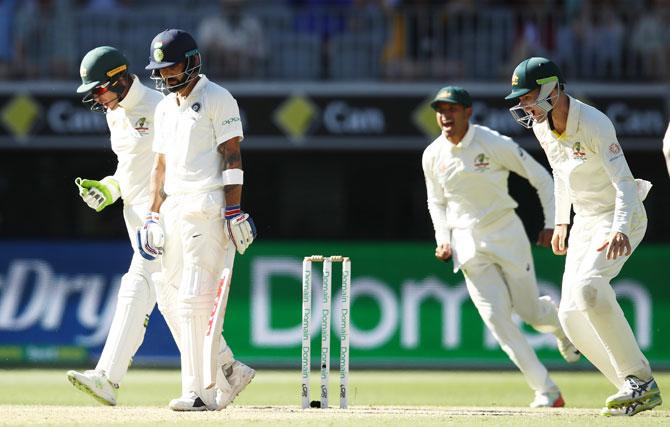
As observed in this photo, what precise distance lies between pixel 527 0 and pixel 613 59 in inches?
55.5

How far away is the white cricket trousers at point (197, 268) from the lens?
313 inches

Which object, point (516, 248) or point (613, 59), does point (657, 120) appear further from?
point (516, 248)

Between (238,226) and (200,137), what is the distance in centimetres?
57

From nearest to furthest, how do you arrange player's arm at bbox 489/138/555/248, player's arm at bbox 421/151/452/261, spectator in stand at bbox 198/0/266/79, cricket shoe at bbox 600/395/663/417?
cricket shoe at bbox 600/395/663/417
player's arm at bbox 489/138/555/248
player's arm at bbox 421/151/452/261
spectator in stand at bbox 198/0/266/79

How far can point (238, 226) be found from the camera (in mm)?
7828

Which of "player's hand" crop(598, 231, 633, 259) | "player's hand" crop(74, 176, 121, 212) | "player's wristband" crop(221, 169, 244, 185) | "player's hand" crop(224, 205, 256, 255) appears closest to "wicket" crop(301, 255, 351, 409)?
"player's hand" crop(224, 205, 256, 255)

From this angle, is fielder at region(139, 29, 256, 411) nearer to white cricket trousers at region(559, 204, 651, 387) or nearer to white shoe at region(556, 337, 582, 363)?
white cricket trousers at region(559, 204, 651, 387)

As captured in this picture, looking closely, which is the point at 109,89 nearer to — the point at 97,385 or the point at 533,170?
the point at 97,385

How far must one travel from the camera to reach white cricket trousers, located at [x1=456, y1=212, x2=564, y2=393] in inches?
373

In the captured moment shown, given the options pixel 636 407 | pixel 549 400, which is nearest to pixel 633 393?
pixel 636 407

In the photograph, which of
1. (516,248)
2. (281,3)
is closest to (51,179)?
(281,3)

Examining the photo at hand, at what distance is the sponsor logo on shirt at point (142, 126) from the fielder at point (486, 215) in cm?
200

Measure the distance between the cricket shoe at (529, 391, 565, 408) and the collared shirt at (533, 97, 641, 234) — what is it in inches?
56.9

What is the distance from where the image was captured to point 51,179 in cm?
1862
